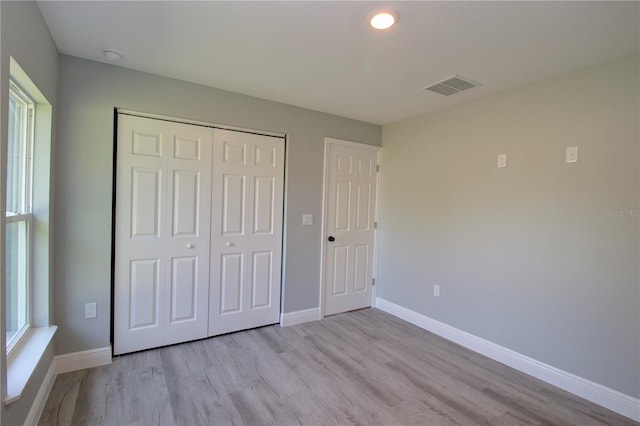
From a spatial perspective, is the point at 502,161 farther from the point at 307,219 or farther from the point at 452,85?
the point at 307,219

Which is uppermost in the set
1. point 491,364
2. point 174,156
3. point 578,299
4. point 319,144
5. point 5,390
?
point 319,144

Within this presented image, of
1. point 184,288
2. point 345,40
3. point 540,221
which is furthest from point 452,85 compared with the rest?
point 184,288

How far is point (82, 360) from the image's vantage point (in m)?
2.39

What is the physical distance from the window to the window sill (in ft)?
0.20

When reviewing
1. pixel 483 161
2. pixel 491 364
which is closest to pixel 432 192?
pixel 483 161

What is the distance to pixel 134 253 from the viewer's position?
102 inches

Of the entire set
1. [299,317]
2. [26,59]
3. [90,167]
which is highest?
[26,59]

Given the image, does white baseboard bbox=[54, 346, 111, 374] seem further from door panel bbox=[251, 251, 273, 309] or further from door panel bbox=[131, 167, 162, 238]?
door panel bbox=[251, 251, 273, 309]

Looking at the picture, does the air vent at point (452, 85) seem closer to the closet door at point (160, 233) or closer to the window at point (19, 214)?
the closet door at point (160, 233)

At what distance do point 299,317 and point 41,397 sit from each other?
213cm

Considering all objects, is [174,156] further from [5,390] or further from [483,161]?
[483,161]

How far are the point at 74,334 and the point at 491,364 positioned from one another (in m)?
3.38

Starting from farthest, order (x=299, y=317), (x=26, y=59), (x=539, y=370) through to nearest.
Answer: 1. (x=299, y=317)
2. (x=539, y=370)
3. (x=26, y=59)

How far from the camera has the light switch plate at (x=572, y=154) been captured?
2.31 m
